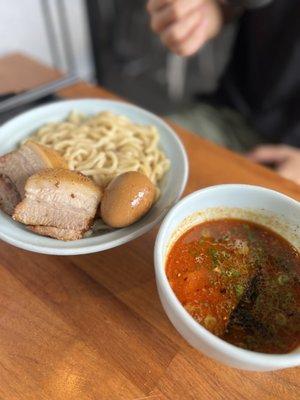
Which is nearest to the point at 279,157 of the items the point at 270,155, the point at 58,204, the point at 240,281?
the point at 270,155

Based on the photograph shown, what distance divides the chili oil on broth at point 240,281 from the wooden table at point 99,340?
91 mm

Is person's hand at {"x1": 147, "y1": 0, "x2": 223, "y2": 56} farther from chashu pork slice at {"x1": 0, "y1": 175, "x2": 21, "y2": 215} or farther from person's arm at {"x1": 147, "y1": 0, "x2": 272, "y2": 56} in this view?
chashu pork slice at {"x1": 0, "y1": 175, "x2": 21, "y2": 215}

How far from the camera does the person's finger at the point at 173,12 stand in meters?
1.03

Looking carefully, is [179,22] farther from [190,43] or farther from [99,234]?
[99,234]

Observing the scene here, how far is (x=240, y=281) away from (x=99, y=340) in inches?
10.7

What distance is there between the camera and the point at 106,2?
246 cm

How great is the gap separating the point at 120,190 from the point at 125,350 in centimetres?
29

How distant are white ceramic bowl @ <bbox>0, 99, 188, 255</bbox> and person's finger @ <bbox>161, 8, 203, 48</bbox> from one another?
0.79 feet

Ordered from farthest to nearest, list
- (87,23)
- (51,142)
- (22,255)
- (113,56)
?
1. (113,56)
2. (87,23)
3. (51,142)
4. (22,255)

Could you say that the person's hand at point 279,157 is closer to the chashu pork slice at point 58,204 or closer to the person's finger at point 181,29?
the person's finger at point 181,29

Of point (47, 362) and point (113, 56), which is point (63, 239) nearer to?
point (47, 362)

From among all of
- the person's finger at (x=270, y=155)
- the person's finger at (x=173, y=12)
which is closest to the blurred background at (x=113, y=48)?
the person's finger at (x=270, y=155)

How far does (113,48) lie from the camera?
2.70m

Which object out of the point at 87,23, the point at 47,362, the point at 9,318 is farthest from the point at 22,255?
the point at 87,23
